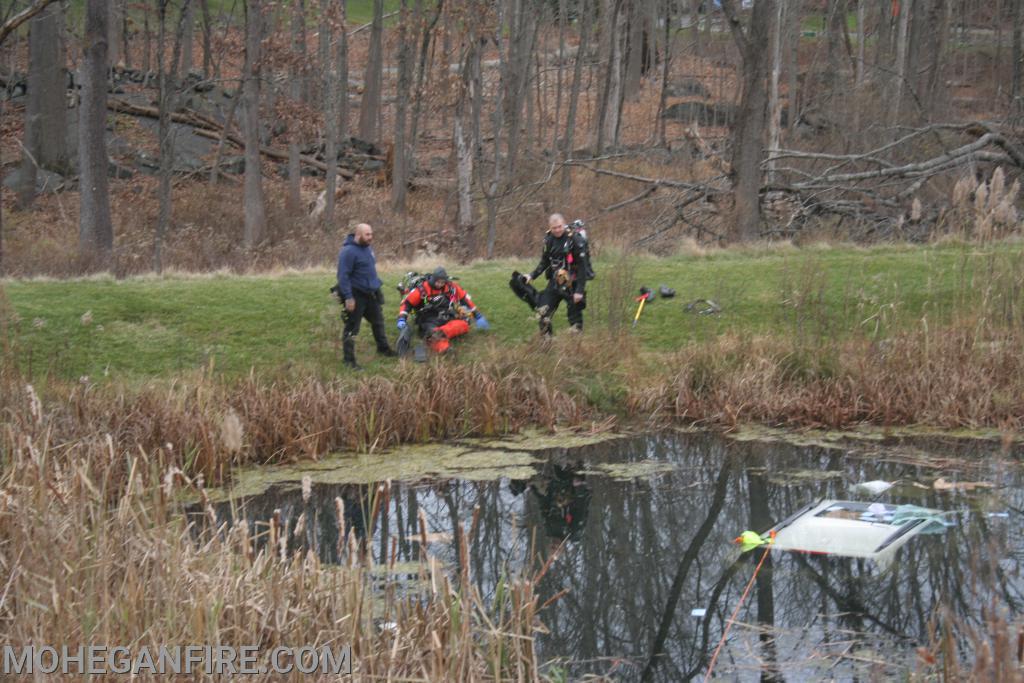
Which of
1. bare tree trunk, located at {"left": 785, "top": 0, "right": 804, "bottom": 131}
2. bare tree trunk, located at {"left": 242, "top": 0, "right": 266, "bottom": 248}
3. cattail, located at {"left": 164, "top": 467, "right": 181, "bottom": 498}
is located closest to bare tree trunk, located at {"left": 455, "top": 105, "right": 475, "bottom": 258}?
bare tree trunk, located at {"left": 242, "top": 0, "right": 266, "bottom": 248}

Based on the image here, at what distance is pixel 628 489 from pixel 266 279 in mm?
8688

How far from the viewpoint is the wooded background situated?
68.8ft

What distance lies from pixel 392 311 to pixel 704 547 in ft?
24.5

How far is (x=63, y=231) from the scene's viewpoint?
26859 millimetres

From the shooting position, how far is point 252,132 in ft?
88.1

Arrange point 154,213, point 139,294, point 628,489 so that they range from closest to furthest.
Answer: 1. point 628,489
2. point 139,294
3. point 154,213

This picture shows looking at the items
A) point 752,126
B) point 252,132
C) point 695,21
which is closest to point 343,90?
point 252,132

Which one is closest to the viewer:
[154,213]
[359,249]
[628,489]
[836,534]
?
[836,534]

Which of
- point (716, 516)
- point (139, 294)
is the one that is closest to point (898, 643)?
point (716, 516)

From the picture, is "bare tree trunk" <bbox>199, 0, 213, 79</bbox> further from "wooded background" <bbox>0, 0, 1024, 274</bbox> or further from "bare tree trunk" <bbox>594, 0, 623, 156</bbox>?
Result: "bare tree trunk" <bbox>594, 0, 623, 156</bbox>

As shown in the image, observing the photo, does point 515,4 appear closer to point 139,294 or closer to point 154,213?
point 154,213

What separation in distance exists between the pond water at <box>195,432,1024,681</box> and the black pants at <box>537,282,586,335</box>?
223 centimetres

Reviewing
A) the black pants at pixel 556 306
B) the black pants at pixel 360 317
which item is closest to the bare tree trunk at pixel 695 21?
the black pants at pixel 556 306

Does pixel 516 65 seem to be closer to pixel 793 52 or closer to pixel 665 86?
pixel 665 86
